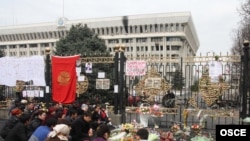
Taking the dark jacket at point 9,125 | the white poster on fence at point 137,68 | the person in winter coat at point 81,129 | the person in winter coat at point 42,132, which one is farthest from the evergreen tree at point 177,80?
the person in winter coat at point 42,132

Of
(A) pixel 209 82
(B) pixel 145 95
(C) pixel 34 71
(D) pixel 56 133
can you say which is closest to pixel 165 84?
(B) pixel 145 95

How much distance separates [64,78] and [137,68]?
2.91 m

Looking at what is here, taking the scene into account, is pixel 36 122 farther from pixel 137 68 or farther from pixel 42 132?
pixel 137 68

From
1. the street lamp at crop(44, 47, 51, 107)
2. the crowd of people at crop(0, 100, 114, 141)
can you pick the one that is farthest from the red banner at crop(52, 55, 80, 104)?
the crowd of people at crop(0, 100, 114, 141)

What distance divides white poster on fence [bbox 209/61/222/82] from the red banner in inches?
188

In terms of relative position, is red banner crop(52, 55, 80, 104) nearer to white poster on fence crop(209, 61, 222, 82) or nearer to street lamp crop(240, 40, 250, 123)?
white poster on fence crop(209, 61, 222, 82)

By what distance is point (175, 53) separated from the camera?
2931 inches

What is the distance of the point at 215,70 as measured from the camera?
33.7ft

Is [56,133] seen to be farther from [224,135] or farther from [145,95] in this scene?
[145,95]

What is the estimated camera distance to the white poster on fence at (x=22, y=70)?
12828 mm

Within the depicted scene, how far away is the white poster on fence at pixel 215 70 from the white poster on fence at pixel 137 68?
2153 mm

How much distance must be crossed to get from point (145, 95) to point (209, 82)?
2243 mm

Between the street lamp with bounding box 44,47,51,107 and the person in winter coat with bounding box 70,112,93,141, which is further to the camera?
the street lamp with bounding box 44,47,51,107

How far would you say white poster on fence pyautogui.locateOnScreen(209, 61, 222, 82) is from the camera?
33.5 ft
